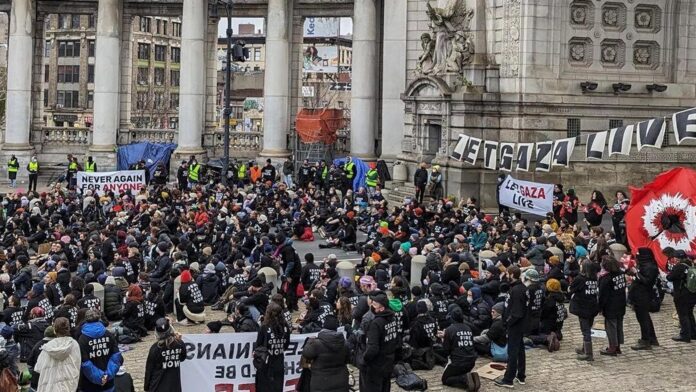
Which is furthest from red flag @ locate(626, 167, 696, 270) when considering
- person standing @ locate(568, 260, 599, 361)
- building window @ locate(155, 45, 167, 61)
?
building window @ locate(155, 45, 167, 61)

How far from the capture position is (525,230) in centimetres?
2759

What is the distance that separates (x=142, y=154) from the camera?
50.2 metres

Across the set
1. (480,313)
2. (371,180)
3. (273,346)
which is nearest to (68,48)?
(371,180)

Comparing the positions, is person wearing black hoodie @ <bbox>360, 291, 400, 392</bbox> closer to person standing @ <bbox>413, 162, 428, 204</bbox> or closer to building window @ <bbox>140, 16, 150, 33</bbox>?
person standing @ <bbox>413, 162, 428, 204</bbox>

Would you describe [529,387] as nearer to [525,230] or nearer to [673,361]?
[673,361]

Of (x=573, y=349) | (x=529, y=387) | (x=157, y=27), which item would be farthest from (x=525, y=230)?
(x=157, y=27)

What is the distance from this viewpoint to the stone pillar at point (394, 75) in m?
44.8

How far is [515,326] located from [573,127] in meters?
21.5

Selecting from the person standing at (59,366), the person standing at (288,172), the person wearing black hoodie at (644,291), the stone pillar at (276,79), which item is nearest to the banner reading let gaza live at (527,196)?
the person wearing black hoodie at (644,291)

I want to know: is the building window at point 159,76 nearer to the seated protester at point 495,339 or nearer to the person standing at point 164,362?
the seated protester at point 495,339

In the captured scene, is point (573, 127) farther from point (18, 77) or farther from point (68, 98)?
point (68, 98)

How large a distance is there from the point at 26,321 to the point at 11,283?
3099 mm

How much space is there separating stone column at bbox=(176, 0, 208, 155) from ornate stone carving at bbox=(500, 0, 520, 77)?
703 inches

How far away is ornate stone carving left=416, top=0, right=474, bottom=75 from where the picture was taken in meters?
37.8
